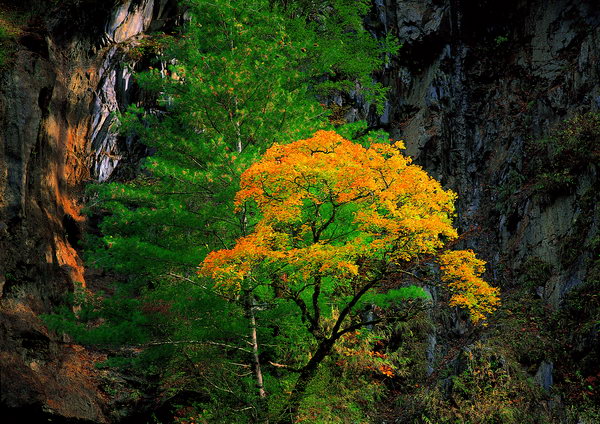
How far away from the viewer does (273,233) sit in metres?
6.43

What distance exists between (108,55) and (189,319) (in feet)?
38.8

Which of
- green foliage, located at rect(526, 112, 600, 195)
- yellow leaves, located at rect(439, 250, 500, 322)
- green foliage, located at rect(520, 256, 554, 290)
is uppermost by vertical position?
green foliage, located at rect(526, 112, 600, 195)

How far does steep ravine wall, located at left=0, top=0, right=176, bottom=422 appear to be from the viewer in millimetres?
8117

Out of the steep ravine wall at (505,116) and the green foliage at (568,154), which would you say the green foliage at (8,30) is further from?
the green foliage at (568,154)

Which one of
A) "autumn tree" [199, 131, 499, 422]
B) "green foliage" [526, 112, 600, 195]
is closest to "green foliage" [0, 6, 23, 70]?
"autumn tree" [199, 131, 499, 422]

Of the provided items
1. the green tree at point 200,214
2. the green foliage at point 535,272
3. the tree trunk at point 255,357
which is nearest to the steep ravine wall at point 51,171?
the green tree at point 200,214

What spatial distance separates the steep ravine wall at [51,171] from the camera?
8.12m

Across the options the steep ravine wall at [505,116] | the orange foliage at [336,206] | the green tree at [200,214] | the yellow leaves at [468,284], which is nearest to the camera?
the orange foliage at [336,206]

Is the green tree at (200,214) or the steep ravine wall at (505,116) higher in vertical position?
the steep ravine wall at (505,116)

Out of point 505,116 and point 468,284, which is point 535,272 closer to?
point 468,284

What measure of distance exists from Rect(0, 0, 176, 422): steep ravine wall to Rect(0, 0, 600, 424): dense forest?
6 cm

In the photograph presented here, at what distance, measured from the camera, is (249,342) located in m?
7.23

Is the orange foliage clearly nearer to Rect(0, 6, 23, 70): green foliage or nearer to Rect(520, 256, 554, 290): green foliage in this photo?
Rect(520, 256, 554, 290): green foliage

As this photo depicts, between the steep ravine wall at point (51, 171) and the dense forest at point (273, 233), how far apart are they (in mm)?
62
